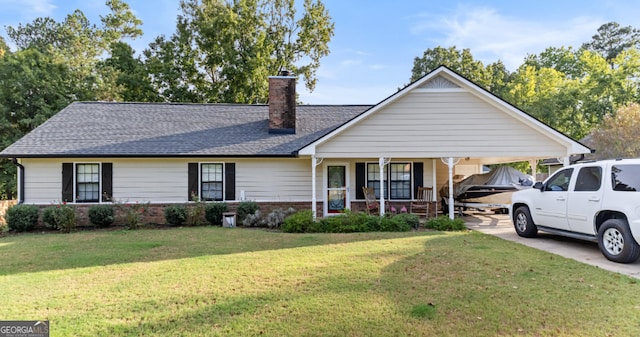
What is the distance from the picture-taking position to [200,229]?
1133cm

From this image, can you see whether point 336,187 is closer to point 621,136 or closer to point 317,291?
point 317,291

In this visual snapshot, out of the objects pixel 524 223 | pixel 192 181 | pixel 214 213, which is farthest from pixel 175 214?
pixel 524 223

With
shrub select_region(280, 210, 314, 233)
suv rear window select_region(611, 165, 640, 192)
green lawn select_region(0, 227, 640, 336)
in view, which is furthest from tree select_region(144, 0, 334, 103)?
suv rear window select_region(611, 165, 640, 192)

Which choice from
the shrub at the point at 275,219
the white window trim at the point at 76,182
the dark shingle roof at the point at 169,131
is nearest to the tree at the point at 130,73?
the dark shingle roof at the point at 169,131

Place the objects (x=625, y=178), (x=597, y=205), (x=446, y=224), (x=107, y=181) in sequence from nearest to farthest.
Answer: (x=625, y=178), (x=597, y=205), (x=446, y=224), (x=107, y=181)

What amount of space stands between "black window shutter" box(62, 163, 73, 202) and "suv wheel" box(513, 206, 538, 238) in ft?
47.0

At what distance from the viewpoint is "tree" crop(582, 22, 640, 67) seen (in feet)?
135

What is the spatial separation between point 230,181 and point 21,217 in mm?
6492

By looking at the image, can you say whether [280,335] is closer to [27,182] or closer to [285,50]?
[27,182]

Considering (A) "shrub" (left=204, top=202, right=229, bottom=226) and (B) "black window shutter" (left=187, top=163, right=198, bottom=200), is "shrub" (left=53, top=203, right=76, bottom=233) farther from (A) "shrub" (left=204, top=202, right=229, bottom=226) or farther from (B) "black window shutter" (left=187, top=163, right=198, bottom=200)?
(A) "shrub" (left=204, top=202, right=229, bottom=226)

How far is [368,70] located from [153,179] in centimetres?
1413

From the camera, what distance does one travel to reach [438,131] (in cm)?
1226

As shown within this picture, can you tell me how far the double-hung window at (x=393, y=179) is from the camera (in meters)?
14.1

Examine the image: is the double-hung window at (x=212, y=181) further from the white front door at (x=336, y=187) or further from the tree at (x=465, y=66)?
the tree at (x=465, y=66)
